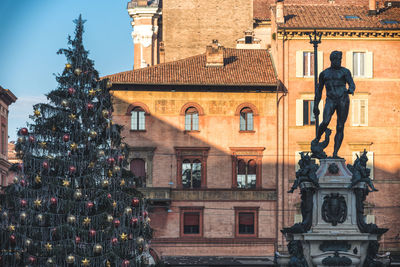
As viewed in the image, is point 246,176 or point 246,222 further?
point 246,176

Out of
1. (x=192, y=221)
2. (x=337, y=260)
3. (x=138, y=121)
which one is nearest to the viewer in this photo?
(x=337, y=260)

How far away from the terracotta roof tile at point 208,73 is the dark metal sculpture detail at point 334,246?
3693 centimetres

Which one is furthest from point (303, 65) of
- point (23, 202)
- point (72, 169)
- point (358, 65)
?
point (23, 202)

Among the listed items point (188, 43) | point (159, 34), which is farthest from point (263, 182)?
point (159, 34)

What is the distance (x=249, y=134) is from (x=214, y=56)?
5994mm

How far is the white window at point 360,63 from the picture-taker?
64625mm

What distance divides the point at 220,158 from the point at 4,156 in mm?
20578

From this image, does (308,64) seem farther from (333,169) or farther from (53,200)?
(333,169)

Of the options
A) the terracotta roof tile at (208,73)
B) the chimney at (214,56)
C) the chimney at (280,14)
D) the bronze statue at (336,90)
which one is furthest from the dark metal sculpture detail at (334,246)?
the chimney at (214,56)

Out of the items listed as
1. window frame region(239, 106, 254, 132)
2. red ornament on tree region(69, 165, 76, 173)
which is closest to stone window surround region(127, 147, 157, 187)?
window frame region(239, 106, 254, 132)

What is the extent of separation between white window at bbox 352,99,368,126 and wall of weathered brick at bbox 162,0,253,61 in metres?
16.9

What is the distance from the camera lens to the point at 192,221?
6322 centimetres

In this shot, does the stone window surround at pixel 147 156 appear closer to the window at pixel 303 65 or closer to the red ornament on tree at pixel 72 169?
the window at pixel 303 65

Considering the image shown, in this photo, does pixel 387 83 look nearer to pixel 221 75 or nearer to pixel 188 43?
pixel 221 75
